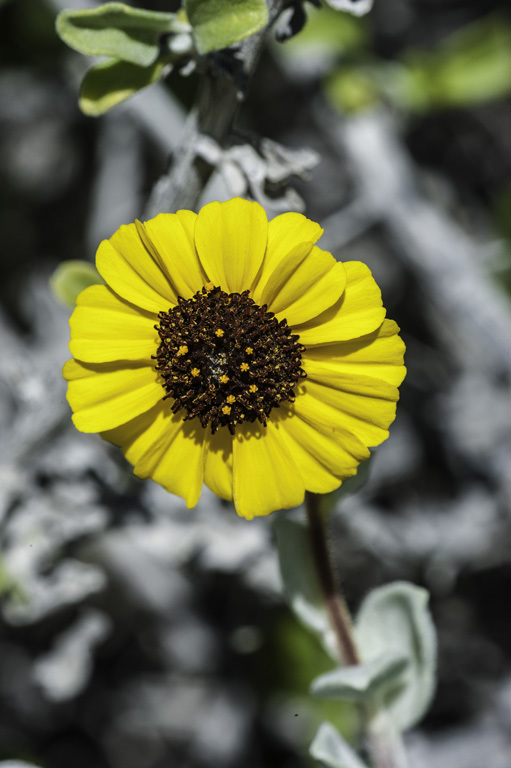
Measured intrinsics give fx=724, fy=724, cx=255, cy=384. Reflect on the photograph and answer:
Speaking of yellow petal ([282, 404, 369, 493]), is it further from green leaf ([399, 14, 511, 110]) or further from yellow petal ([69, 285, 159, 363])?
green leaf ([399, 14, 511, 110])

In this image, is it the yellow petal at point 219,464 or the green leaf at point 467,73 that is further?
the green leaf at point 467,73

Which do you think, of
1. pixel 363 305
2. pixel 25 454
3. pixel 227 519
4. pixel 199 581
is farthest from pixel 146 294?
pixel 199 581

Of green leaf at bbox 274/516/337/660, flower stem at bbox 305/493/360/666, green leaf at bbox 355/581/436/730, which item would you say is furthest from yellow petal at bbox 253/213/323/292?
green leaf at bbox 355/581/436/730

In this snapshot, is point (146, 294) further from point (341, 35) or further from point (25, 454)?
point (341, 35)

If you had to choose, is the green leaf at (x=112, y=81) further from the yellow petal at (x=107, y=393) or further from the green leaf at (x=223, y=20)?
the yellow petal at (x=107, y=393)

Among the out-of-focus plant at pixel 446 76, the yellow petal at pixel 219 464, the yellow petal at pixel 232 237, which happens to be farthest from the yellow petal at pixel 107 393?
the out-of-focus plant at pixel 446 76

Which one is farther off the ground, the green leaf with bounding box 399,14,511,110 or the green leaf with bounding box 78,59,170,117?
the green leaf with bounding box 78,59,170,117
